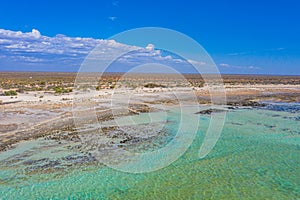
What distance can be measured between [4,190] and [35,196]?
1.18 metres

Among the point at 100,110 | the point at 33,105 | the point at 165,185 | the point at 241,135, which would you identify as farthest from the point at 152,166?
the point at 33,105

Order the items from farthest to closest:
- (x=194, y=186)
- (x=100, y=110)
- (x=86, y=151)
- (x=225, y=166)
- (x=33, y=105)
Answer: (x=33, y=105) → (x=100, y=110) → (x=86, y=151) → (x=225, y=166) → (x=194, y=186)

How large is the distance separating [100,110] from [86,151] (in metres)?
10.9

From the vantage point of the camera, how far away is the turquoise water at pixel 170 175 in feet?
29.9

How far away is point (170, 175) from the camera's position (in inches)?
419

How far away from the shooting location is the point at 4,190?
920 cm

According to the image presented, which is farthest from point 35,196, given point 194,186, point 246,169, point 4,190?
point 246,169

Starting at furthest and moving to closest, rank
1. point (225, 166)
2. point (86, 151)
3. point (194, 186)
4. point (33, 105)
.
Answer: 1. point (33, 105)
2. point (86, 151)
3. point (225, 166)
4. point (194, 186)

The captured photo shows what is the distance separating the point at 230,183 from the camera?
987cm

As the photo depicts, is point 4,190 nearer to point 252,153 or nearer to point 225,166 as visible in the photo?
point 225,166

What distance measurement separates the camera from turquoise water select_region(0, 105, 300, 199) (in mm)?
9117

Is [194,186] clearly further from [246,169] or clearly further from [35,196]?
[35,196]

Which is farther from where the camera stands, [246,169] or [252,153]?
[252,153]

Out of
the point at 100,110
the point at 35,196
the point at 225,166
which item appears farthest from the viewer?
the point at 100,110
